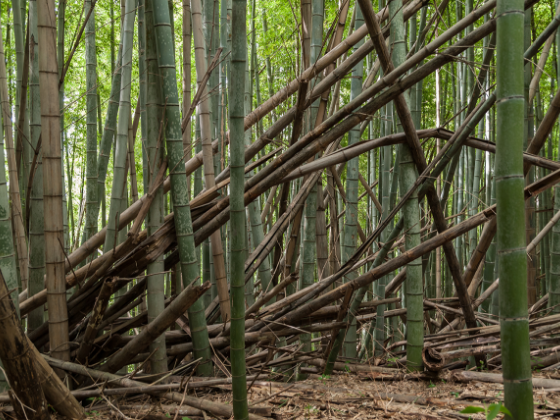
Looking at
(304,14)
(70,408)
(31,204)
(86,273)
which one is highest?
(304,14)

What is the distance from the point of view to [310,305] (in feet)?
6.22

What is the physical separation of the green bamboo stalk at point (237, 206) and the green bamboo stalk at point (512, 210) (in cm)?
60

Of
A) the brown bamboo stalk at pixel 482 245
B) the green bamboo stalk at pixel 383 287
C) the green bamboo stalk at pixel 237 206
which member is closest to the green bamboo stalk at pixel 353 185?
the green bamboo stalk at pixel 383 287

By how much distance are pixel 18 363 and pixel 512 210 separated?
1331mm

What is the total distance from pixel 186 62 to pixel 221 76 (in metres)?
0.35

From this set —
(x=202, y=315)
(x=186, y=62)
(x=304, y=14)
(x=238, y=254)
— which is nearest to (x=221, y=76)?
(x=186, y=62)

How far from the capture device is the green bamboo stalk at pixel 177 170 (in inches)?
64.0

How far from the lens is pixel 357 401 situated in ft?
5.60

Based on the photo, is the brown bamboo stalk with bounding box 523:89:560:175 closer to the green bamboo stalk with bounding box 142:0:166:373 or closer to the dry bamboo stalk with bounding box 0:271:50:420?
the green bamboo stalk with bounding box 142:0:166:373

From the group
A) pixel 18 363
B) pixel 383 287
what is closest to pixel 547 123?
pixel 383 287

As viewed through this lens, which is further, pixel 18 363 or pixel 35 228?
pixel 35 228

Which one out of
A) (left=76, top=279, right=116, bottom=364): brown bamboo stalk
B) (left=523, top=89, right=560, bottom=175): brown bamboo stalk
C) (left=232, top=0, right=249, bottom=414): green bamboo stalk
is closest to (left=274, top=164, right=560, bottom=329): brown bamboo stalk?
(left=523, top=89, right=560, bottom=175): brown bamboo stalk

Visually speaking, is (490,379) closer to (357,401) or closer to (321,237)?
(357,401)

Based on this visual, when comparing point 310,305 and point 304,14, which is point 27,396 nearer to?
point 310,305
